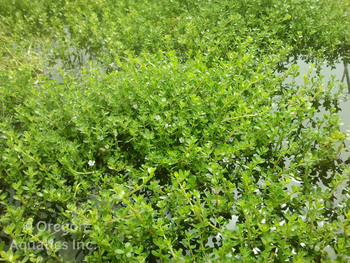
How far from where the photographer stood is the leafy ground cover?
1.69 metres

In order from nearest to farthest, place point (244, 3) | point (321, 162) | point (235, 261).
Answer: point (235, 261)
point (321, 162)
point (244, 3)

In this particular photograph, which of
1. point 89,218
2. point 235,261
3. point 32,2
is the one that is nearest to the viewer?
point 235,261

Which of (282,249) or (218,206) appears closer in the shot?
(282,249)

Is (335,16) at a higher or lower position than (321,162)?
higher

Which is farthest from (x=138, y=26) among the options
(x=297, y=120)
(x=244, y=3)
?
(x=297, y=120)

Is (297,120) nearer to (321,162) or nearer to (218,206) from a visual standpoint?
(321,162)

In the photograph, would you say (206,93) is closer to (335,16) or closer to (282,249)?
(282,249)

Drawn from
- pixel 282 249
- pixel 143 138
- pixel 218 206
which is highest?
pixel 143 138

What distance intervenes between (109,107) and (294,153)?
1986 millimetres

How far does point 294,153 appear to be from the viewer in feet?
7.81

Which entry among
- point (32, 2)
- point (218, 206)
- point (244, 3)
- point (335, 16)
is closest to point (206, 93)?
point (218, 206)

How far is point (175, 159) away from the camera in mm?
2111

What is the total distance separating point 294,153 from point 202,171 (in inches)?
37.8

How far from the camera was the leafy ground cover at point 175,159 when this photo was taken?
5.54ft
